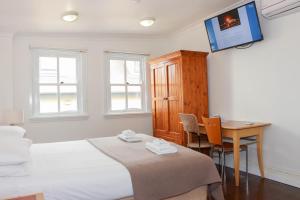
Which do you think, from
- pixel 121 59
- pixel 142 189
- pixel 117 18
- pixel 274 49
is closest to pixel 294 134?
pixel 274 49

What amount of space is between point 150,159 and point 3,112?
8.43 ft

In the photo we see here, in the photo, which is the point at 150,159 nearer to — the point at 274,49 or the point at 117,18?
the point at 274,49

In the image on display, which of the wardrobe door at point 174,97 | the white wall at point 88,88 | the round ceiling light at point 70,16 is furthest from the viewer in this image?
the white wall at point 88,88

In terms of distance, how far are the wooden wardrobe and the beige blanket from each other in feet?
5.38

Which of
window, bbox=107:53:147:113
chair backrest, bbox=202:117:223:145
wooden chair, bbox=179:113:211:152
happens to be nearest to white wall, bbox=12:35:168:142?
window, bbox=107:53:147:113

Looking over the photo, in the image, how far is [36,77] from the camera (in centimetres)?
437

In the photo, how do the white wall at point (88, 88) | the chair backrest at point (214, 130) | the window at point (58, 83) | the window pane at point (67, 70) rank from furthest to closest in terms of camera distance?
the window pane at point (67, 70) → the window at point (58, 83) → the white wall at point (88, 88) → the chair backrest at point (214, 130)

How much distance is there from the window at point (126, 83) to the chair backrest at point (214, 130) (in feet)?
6.88

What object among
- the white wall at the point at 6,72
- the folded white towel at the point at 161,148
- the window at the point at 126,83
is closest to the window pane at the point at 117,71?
the window at the point at 126,83

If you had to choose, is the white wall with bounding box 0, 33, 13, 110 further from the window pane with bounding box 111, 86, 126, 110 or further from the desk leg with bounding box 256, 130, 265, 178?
the desk leg with bounding box 256, 130, 265, 178

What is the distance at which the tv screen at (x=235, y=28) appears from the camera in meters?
3.19

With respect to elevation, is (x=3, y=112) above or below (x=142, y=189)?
above

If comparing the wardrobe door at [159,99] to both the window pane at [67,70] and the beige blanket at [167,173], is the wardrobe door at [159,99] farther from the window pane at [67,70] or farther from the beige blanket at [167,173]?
the beige blanket at [167,173]

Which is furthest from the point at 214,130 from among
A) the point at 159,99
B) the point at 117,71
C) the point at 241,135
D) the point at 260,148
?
the point at 117,71
